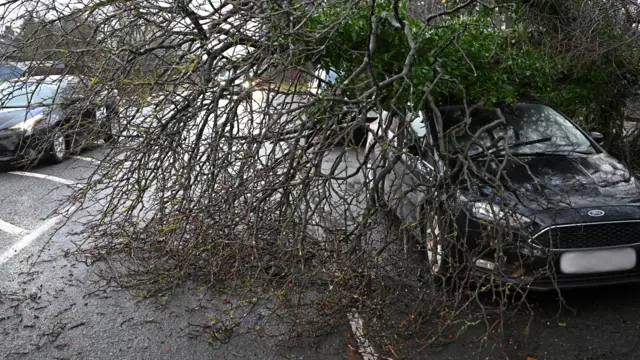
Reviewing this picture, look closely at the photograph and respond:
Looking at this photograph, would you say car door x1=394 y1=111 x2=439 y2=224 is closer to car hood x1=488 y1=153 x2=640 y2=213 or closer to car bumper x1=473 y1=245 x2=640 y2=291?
car hood x1=488 y1=153 x2=640 y2=213

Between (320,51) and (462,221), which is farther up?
(320,51)


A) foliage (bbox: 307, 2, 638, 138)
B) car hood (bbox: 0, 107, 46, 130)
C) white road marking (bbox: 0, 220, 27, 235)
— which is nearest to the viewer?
foliage (bbox: 307, 2, 638, 138)

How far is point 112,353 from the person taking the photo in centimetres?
403

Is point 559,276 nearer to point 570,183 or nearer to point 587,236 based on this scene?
point 587,236

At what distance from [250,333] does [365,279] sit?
935 mm

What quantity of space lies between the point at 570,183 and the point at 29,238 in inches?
215

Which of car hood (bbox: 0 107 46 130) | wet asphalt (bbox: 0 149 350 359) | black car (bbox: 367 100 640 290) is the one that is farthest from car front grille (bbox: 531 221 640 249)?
car hood (bbox: 0 107 46 130)

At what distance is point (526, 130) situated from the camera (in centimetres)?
564

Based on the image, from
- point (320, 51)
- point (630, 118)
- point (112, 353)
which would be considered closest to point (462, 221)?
point (320, 51)

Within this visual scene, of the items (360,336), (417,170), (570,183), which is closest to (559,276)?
(570,183)

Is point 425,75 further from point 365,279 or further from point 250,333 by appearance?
point 250,333

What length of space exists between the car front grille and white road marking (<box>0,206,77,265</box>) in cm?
423

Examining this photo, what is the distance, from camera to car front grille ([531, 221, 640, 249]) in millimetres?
4211

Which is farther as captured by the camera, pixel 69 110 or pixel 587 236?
pixel 69 110
